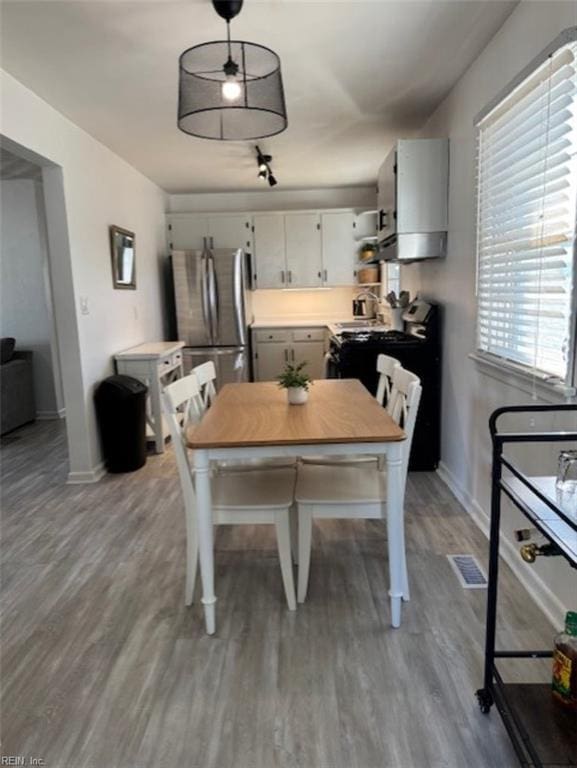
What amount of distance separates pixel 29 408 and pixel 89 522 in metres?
2.88

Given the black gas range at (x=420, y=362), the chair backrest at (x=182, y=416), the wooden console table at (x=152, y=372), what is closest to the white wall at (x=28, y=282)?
the wooden console table at (x=152, y=372)

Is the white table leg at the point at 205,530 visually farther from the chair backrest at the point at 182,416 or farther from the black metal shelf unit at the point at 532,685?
the black metal shelf unit at the point at 532,685

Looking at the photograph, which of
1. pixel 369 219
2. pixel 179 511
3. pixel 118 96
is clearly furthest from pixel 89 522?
pixel 369 219

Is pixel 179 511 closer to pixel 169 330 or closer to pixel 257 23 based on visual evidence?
pixel 257 23

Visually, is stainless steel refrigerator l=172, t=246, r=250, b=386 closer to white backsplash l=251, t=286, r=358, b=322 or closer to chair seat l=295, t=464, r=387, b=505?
white backsplash l=251, t=286, r=358, b=322

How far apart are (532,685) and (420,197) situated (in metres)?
2.72

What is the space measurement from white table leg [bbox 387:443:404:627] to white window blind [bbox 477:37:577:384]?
0.69 meters

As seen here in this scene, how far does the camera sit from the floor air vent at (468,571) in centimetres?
216

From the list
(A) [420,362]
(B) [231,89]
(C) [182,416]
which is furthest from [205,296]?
(B) [231,89]

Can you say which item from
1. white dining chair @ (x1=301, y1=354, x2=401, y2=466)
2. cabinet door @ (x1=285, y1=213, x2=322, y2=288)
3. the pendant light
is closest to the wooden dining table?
white dining chair @ (x1=301, y1=354, x2=401, y2=466)

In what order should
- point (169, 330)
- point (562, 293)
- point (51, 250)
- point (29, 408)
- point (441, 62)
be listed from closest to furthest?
point (562, 293) → point (441, 62) → point (51, 250) → point (29, 408) → point (169, 330)

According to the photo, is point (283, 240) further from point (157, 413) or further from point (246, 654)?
point (246, 654)

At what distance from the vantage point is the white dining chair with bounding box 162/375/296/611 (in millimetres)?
1953

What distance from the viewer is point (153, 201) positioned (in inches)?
207
